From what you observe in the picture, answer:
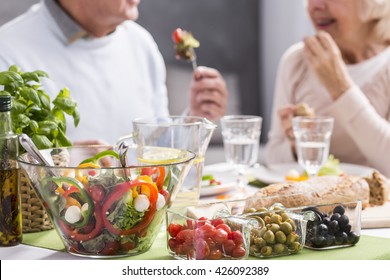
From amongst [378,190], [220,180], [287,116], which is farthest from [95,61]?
[378,190]

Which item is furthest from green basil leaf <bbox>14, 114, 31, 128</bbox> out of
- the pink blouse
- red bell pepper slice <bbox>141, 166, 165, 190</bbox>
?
the pink blouse

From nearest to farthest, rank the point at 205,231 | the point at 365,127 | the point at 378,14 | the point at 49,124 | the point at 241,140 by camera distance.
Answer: the point at 205,231 < the point at 49,124 < the point at 241,140 < the point at 365,127 < the point at 378,14

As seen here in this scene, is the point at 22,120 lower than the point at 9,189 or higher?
higher

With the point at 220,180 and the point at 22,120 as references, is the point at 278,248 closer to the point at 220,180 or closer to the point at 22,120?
the point at 22,120

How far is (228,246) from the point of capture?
1.12 m

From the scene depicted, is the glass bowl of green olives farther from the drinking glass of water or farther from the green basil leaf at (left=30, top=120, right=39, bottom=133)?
→ the drinking glass of water

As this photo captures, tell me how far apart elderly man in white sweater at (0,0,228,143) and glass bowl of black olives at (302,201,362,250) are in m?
0.94

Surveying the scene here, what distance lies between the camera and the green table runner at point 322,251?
3.86 ft

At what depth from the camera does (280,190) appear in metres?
1.42

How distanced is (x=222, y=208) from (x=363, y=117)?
3.60ft

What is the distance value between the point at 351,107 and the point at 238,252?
1231 millimetres

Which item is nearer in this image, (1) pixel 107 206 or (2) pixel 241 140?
(1) pixel 107 206

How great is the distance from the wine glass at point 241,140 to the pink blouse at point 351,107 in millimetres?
670
